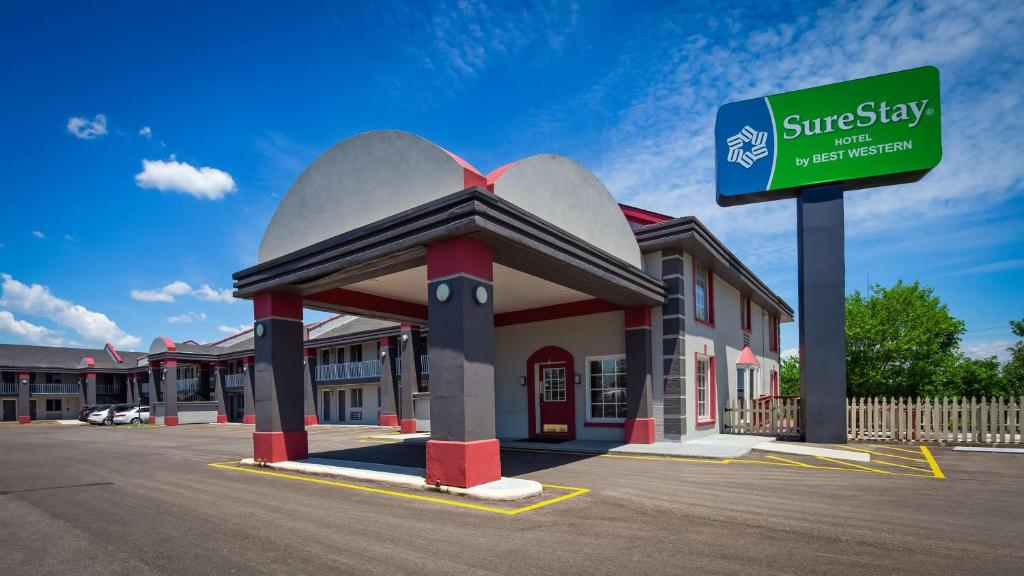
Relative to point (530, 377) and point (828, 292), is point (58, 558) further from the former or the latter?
point (828, 292)

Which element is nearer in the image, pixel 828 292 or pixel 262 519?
pixel 262 519

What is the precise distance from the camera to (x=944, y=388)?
3195 centimetres

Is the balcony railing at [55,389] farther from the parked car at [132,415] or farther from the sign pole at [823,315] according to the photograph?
the sign pole at [823,315]

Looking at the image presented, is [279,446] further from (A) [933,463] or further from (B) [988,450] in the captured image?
(B) [988,450]

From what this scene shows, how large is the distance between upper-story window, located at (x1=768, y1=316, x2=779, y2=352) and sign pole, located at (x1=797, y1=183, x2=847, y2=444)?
49.0ft

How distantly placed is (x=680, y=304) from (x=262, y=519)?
1177cm

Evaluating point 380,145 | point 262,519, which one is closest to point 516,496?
point 262,519

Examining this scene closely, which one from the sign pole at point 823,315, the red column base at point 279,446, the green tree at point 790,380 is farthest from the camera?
the green tree at point 790,380

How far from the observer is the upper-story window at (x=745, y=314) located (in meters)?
23.7

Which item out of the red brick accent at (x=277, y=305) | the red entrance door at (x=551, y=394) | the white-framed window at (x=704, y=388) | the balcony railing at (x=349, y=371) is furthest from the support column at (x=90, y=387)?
the white-framed window at (x=704, y=388)

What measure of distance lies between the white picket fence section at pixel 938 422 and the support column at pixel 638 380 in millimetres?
6207

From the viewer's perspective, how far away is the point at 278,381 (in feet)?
43.5

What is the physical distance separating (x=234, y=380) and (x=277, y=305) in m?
31.2

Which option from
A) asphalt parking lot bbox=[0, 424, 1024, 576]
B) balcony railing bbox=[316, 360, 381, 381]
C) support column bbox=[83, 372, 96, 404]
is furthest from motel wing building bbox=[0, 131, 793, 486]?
support column bbox=[83, 372, 96, 404]
